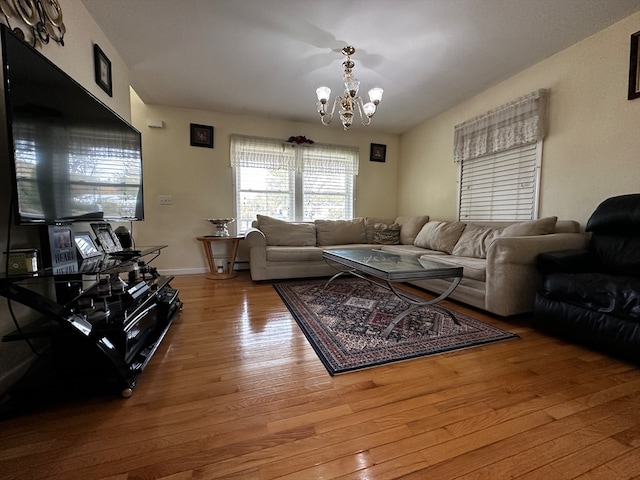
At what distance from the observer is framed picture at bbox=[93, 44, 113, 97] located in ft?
6.68

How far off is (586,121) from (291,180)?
338 centimetres

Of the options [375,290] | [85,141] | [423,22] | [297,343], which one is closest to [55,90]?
[85,141]

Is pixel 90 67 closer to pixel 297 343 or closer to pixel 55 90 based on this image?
pixel 55 90

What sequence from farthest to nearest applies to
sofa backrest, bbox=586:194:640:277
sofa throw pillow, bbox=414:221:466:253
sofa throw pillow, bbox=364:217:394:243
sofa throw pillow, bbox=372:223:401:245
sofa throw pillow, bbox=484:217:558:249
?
sofa throw pillow, bbox=364:217:394:243 → sofa throw pillow, bbox=372:223:401:245 → sofa throw pillow, bbox=414:221:466:253 → sofa throw pillow, bbox=484:217:558:249 → sofa backrest, bbox=586:194:640:277

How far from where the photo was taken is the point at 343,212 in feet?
14.9

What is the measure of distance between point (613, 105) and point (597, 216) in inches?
37.0

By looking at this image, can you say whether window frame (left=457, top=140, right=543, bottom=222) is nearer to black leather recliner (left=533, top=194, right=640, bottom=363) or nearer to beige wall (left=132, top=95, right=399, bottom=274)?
black leather recliner (left=533, top=194, right=640, bottom=363)

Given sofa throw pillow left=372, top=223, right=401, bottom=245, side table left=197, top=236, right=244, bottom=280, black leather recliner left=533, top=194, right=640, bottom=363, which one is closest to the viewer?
black leather recliner left=533, top=194, right=640, bottom=363

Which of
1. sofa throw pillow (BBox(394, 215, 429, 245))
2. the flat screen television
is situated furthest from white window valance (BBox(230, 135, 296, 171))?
the flat screen television

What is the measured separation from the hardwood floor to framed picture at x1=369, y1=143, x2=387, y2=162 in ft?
12.0

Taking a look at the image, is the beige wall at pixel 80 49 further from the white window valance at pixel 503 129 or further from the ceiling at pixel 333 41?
the white window valance at pixel 503 129

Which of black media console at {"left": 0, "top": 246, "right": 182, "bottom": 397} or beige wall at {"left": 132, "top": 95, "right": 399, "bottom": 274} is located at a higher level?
beige wall at {"left": 132, "top": 95, "right": 399, "bottom": 274}

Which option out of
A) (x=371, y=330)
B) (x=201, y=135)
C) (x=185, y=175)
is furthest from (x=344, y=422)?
(x=201, y=135)

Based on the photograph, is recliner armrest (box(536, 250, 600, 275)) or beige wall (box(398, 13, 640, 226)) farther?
beige wall (box(398, 13, 640, 226))
